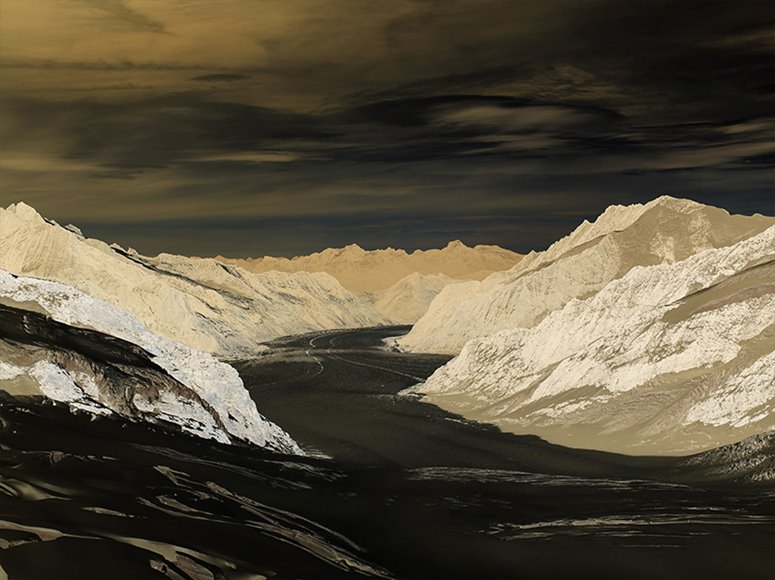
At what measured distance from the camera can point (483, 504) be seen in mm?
50875

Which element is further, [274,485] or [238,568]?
[274,485]

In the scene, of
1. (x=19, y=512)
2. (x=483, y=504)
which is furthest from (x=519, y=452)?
(x=19, y=512)

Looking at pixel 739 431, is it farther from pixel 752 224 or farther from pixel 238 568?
pixel 752 224

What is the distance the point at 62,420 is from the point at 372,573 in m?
20.3

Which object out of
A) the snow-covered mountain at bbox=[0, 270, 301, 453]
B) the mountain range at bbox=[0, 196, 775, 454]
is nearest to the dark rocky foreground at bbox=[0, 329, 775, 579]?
the snow-covered mountain at bbox=[0, 270, 301, 453]

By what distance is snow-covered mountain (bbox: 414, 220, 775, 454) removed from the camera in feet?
274

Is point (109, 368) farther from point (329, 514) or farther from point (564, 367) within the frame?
point (564, 367)

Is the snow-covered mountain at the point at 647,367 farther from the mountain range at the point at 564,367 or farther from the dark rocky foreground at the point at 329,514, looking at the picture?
the dark rocky foreground at the point at 329,514

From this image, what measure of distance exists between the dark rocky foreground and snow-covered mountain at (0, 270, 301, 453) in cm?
289

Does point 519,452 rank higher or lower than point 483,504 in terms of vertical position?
lower

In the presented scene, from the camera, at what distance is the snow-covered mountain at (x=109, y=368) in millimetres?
46031

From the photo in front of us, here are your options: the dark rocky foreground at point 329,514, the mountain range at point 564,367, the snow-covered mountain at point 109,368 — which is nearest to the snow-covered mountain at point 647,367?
the mountain range at point 564,367

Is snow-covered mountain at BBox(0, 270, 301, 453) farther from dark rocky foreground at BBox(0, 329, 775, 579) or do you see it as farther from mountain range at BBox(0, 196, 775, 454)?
dark rocky foreground at BBox(0, 329, 775, 579)

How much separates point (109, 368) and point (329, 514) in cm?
1980
